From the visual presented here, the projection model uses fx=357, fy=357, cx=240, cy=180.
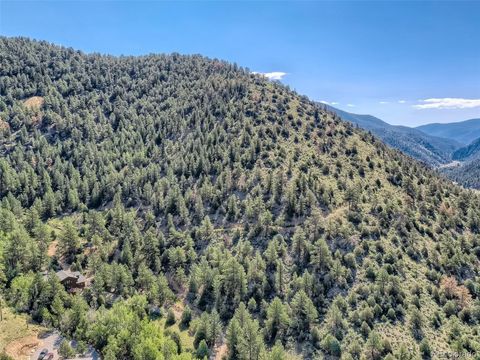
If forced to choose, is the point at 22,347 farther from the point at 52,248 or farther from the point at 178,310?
the point at 52,248

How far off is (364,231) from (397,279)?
2023 cm

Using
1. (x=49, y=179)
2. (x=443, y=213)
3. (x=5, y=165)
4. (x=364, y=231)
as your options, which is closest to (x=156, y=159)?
(x=49, y=179)

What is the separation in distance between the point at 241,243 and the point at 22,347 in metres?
62.8

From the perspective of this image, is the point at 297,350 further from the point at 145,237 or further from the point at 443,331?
the point at 145,237

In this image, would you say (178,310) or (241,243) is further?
(241,243)

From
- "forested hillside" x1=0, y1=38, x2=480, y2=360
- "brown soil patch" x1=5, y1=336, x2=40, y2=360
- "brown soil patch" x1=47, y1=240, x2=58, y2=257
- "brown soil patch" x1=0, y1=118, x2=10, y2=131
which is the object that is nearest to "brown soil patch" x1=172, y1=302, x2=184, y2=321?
"forested hillside" x1=0, y1=38, x2=480, y2=360

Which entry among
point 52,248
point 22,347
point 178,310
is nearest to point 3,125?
point 52,248

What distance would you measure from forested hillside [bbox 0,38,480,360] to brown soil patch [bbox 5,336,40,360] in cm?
651

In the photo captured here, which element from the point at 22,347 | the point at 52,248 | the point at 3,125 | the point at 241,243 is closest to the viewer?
the point at 22,347

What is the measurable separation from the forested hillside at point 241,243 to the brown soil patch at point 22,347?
256 inches

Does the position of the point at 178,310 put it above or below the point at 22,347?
below

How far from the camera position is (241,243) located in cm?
10962

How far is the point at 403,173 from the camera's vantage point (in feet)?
502

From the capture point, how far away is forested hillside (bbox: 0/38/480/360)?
76.4m
